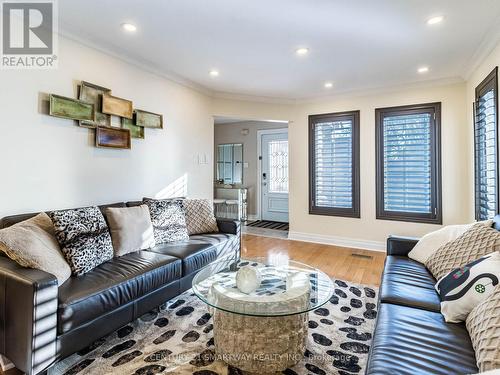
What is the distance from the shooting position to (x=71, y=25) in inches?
98.7

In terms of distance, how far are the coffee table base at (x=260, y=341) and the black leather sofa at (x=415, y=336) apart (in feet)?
1.65

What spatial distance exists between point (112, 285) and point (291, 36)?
2.62m

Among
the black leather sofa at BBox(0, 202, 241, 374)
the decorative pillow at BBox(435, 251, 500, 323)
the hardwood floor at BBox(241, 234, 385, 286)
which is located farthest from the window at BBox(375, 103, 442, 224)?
the black leather sofa at BBox(0, 202, 241, 374)

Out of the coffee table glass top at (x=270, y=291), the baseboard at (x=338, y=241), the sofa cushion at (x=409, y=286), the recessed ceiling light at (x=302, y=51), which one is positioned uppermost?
the recessed ceiling light at (x=302, y=51)

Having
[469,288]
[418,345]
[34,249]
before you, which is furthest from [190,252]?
[469,288]

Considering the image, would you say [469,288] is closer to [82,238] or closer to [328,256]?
[82,238]

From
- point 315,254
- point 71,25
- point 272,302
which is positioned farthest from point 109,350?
point 315,254

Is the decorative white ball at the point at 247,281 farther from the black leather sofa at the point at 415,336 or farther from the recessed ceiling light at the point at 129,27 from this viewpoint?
the recessed ceiling light at the point at 129,27

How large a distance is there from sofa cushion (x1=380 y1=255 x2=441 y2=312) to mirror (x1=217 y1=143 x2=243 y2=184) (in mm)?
5034

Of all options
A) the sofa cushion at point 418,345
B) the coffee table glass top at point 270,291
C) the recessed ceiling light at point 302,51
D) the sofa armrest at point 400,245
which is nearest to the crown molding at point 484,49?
the recessed ceiling light at point 302,51

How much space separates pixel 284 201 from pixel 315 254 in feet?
8.51

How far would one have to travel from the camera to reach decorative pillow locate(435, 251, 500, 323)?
4.60 feet

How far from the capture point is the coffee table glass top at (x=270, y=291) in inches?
63.0

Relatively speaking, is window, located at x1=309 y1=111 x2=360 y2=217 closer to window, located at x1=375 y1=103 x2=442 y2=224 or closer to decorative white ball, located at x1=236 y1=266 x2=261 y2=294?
window, located at x1=375 y1=103 x2=442 y2=224
